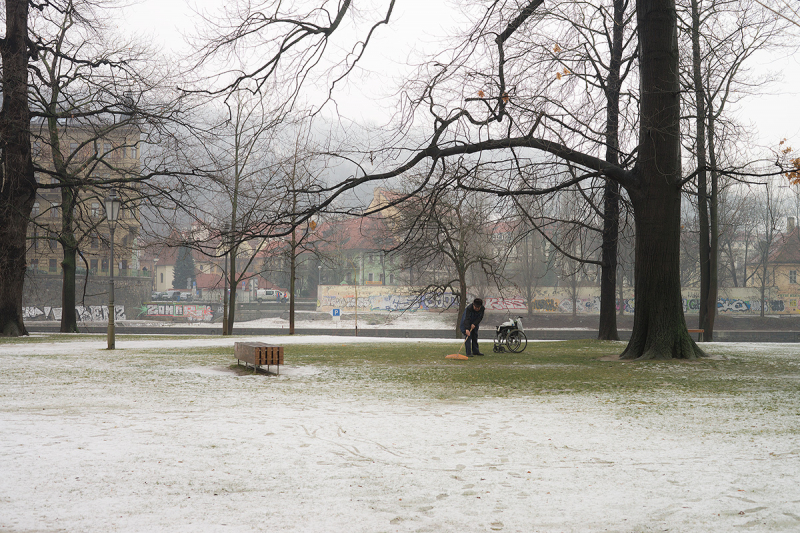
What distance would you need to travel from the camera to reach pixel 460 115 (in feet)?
38.8

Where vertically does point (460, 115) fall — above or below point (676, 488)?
above

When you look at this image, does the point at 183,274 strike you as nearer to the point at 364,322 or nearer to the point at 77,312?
the point at 77,312

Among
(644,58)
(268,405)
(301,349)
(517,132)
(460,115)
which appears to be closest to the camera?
(268,405)

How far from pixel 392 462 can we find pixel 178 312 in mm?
58697

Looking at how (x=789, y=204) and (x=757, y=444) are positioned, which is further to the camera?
(x=789, y=204)

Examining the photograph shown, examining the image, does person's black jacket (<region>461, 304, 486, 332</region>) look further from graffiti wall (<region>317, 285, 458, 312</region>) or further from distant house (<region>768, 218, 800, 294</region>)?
distant house (<region>768, 218, 800, 294</region>)

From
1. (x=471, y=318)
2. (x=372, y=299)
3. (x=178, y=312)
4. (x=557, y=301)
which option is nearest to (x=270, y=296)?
(x=178, y=312)

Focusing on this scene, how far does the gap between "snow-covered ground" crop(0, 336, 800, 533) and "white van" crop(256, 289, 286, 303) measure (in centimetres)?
6677

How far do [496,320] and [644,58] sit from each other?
42.0 metres

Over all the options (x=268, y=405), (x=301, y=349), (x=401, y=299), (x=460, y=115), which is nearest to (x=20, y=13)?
(x=301, y=349)

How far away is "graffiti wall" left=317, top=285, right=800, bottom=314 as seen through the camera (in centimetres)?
5834

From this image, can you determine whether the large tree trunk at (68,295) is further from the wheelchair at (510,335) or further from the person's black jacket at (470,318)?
the person's black jacket at (470,318)

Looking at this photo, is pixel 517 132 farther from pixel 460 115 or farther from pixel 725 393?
pixel 725 393

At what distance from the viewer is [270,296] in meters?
78.2
